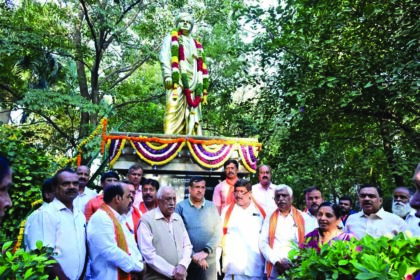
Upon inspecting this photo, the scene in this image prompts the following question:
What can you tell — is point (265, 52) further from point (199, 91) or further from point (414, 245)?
point (414, 245)

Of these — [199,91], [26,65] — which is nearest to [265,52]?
[199,91]

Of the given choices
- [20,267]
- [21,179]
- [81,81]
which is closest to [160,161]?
[21,179]

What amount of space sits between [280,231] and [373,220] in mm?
1009

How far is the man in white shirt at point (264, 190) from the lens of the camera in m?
6.56

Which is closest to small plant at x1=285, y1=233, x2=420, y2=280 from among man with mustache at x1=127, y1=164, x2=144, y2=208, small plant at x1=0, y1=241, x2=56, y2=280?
small plant at x1=0, y1=241, x2=56, y2=280

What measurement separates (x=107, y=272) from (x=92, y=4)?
33.9 ft

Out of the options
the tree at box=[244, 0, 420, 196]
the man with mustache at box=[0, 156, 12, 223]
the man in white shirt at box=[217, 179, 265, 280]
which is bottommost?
the man in white shirt at box=[217, 179, 265, 280]

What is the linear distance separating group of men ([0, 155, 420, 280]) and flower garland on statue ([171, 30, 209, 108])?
10.3ft

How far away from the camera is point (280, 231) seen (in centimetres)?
507

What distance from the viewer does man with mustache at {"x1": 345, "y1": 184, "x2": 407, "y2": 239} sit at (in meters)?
4.57

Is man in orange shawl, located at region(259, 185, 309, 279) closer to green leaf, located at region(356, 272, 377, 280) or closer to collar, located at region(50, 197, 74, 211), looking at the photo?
collar, located at region(50, 197, 74, 211)

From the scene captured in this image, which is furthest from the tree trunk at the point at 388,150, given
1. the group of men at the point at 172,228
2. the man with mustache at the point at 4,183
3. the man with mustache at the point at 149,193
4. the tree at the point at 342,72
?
the man with mustache at the point at 4,183

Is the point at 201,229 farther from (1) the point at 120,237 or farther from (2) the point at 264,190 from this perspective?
(2) the point at 264,190

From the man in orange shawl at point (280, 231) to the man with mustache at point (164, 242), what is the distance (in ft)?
2.97
